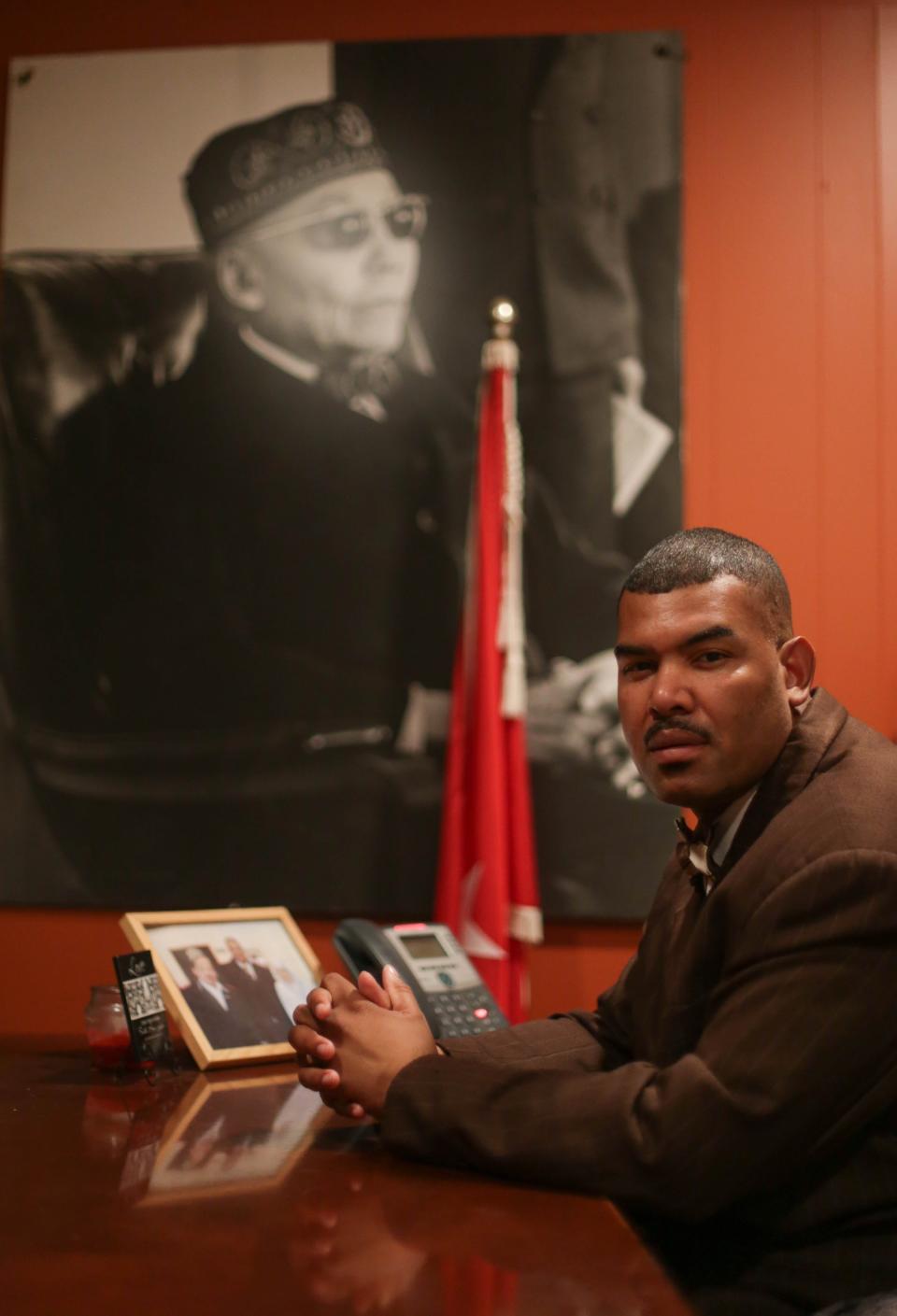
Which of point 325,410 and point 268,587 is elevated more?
point 325,410

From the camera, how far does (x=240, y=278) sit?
3320 millimetres

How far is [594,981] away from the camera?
306 centimetres

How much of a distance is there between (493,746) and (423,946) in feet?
3.46

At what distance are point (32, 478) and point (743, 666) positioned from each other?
8.16 feet

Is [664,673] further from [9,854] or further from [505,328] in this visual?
[9,854]

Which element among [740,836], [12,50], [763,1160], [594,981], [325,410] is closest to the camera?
[763,1160]

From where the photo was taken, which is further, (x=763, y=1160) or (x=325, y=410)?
(x=325, y=410)

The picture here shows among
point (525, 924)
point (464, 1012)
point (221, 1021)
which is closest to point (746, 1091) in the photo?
point (464, 1012)

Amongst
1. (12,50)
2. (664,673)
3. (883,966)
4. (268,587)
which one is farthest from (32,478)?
(883,966)

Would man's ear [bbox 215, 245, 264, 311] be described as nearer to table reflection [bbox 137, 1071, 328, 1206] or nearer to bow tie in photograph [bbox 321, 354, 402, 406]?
bow tie in photograph [bbox 321, 354, 402, 406]

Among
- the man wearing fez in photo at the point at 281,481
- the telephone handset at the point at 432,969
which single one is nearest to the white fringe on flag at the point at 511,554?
the man wearing fez in photo at the point at 281,481

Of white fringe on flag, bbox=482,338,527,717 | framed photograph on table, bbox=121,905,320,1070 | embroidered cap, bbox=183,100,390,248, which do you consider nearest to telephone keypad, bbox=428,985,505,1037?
framed photograph on table, bbox=121,905,320,1070

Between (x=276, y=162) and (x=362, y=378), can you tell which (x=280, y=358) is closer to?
(x=362, y=378)

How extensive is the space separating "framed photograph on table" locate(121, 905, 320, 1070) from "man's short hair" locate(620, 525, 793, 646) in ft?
2.73
